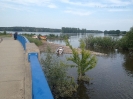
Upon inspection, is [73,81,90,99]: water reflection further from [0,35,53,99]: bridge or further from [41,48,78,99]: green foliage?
[0,35,53,99]: bridge

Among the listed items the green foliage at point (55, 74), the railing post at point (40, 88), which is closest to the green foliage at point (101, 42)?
the green foliage at point (55, 74)

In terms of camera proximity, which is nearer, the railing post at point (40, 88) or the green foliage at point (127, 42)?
the railing post at point (40, 88)

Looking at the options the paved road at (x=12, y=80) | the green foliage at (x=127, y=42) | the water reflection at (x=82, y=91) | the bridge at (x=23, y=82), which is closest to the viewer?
the bridge at (x=23, y=82)

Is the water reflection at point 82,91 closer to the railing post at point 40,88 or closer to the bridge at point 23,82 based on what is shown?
the bridge at point 23,82

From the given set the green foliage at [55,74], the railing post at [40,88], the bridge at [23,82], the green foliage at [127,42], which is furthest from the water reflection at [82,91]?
the green foliage at [127,42]

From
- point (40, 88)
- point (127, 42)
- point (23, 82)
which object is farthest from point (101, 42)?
point (40, 88)

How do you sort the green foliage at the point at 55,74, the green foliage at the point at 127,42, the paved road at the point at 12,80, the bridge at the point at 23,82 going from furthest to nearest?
the green foliage at the point at 127,42, the green foliage at the point at 55,74, the paved road at the point at 12,80, the bridge at the point at 23,82

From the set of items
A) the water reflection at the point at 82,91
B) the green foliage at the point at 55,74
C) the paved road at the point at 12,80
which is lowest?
the water reflection at the point at 82,91

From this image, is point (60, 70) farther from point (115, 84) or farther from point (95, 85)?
point (115, 84)

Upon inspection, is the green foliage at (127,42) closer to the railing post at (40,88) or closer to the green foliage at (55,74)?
the green foliage at (55,74)

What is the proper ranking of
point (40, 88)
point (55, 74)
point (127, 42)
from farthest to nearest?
point (127, 42), point (55, 74), point (40, 88)

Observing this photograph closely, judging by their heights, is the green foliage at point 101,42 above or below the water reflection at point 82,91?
above

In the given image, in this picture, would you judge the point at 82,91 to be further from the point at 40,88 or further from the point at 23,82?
the point at 40,88

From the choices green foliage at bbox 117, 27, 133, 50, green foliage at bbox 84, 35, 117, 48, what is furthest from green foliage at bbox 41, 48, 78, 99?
green foliage at bbox 84, 35, 117, 48
